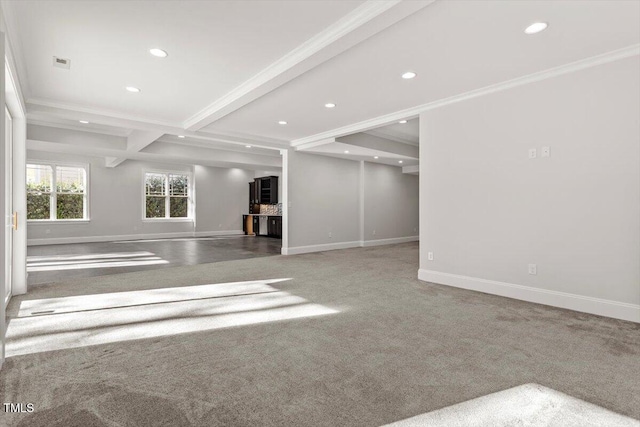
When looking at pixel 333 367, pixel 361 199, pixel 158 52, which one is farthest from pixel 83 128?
pixel 333 367

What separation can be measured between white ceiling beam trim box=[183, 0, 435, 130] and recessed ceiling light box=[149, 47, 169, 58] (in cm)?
95

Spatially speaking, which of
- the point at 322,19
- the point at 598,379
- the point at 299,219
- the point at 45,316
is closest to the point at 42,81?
the point at 45,316

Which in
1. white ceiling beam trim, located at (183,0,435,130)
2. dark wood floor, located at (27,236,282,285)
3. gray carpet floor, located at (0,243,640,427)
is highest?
white ceiling beam trim, located at (183,0,435,130)

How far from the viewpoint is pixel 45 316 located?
322cm

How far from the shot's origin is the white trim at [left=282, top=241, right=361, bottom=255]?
754 centimetres

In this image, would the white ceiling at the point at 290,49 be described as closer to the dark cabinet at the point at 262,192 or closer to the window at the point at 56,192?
Answer: the window at the point at 56,192

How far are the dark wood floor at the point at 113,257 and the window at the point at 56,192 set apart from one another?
3.55 ft

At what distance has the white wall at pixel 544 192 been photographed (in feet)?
10.5

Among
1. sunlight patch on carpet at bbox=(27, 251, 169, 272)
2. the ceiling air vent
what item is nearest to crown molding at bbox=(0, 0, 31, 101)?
the ceiling air vent

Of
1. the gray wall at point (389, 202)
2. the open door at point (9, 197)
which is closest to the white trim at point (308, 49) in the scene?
the open door at point (9, 197)

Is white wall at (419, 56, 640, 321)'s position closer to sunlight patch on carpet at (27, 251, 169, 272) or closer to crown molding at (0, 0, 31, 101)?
crown molding at (0, 0, 31, 101)

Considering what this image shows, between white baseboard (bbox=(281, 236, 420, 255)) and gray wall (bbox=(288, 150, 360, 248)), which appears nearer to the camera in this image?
white baseboard (bbox=(281, 236, 420, 255))

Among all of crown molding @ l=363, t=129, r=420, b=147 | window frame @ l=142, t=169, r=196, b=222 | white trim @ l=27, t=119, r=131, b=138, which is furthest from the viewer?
window frame @ l=142, t=169, r=196, b=222

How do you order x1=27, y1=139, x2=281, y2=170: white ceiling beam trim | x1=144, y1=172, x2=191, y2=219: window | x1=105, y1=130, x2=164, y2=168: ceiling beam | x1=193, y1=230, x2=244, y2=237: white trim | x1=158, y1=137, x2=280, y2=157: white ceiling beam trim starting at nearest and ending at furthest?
x1=105, y1=130, x2=164, y2=168: ceiling beam
x1=27, y1=139, x2=281, y2=170: white ceiling beam trim
x1=158, y1=137, x2=280, y2=157: white ceiling beam trim
x1=144, y1=172, x2=191, y2=219: window
x1=193, y1=230, x2=244, y2=237: white trim
